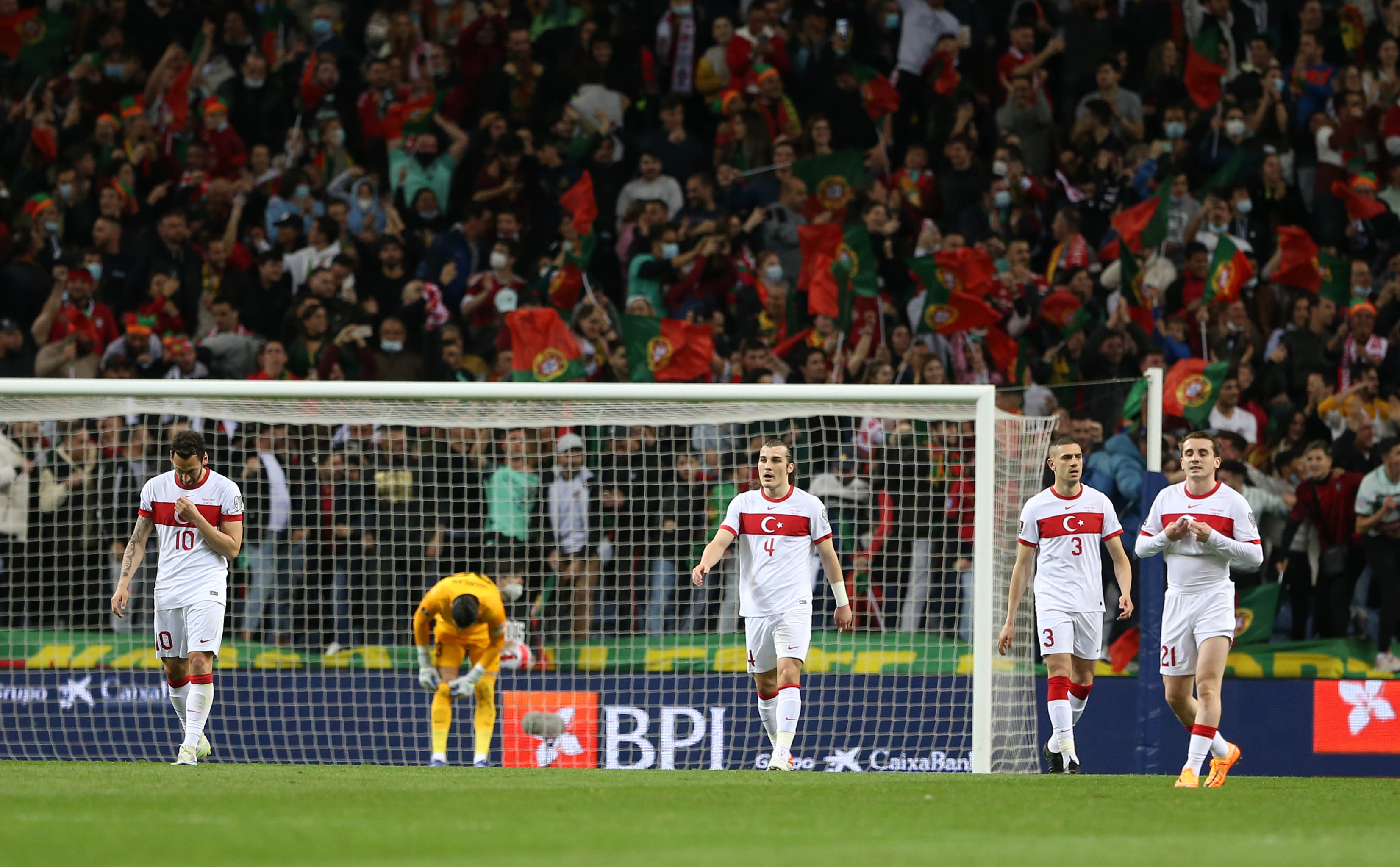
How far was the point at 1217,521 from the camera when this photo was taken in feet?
32.8

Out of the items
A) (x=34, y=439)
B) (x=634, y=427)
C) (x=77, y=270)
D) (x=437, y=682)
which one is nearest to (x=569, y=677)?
(x=437, y=682)

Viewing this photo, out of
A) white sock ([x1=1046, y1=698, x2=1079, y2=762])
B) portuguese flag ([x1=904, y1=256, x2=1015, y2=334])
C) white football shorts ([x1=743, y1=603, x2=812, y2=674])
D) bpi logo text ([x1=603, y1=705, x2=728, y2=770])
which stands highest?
portuguese flag ([x1=904, y1=256, x2=1015, y2=334])

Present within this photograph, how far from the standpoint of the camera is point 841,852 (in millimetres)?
6578

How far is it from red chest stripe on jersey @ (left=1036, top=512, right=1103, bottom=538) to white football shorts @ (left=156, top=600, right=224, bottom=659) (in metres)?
5.51

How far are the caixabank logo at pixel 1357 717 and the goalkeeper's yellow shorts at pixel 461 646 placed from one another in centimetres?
655

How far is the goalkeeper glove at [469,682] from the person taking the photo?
1250 cm

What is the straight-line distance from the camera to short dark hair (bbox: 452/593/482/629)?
12281 mm

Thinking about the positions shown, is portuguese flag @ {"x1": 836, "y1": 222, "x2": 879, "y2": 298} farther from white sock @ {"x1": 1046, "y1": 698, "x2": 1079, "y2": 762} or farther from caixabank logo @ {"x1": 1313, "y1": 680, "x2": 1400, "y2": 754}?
white sock @ {"x1": 1046, "y1": 698, "x2": 1079, "y2": 762}

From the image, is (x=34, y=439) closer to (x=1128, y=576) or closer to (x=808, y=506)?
(x=808, y=506)

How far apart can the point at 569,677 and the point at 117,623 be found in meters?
3.51

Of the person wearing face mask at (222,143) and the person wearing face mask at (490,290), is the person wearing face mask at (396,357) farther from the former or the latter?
the person wearing face mask at (222,143)

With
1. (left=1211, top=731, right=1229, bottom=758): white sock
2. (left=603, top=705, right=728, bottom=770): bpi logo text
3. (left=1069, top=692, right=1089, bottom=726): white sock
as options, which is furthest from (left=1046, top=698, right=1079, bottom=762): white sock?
(left=603, top=705, right=728, bottom=770): bpi logo text

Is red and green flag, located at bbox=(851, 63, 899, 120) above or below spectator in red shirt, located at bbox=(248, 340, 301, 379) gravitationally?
above

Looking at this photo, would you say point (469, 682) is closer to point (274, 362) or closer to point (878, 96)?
point (274, 362)
